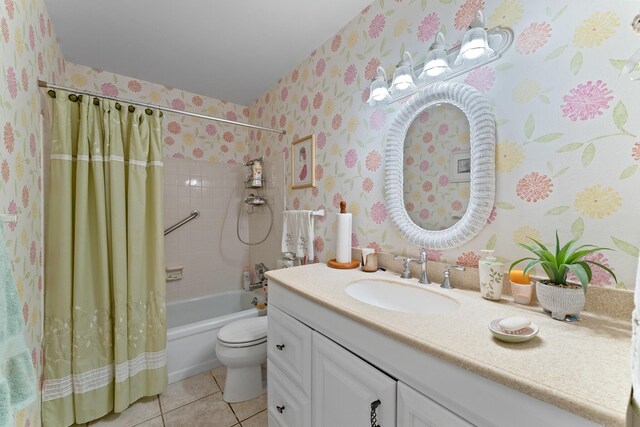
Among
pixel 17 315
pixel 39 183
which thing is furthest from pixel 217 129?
pixel 17 315

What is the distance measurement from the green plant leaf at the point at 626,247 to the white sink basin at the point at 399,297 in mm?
471

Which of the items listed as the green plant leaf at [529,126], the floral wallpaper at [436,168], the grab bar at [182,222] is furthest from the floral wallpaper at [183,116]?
the green plant leaf at [529,126]

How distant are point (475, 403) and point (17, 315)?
1.11m

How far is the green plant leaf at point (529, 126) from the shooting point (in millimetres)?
857

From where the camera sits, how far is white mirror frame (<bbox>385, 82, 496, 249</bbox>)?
95 centimetres

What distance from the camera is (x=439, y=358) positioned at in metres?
0.57

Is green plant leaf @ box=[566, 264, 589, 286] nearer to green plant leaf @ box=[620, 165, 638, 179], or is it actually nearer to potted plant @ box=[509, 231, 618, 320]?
potted plant @ box=[509, 231, 618, 320]

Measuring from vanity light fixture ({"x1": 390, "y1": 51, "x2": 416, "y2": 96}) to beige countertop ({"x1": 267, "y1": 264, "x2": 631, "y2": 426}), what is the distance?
95cm

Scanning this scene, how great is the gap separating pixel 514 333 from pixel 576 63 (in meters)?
0.85

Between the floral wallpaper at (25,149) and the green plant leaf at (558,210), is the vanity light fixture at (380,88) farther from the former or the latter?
the floral wallpaper at (25,149)

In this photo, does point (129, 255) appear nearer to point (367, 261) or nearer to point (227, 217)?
point (227, 217)

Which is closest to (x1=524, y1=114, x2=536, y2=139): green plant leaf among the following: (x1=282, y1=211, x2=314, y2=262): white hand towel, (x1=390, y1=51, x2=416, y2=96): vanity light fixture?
(x1=390, y1=51, x2=416, y2=96): vanity light fixture

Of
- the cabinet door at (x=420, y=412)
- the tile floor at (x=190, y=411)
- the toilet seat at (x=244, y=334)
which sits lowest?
the tile floor at (x=190, y=411)

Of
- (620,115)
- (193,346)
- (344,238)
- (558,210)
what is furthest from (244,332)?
(620,115)
